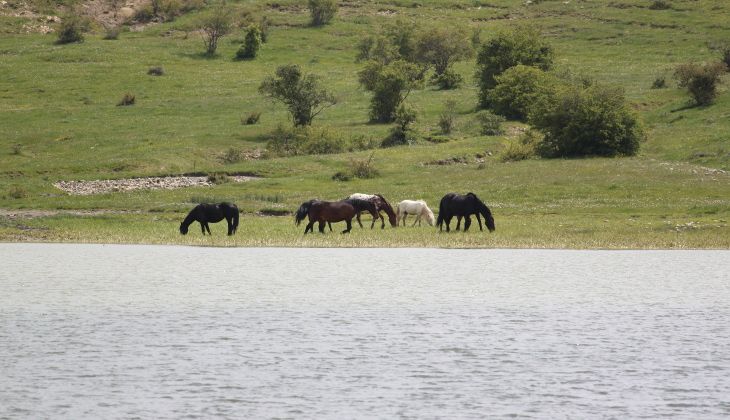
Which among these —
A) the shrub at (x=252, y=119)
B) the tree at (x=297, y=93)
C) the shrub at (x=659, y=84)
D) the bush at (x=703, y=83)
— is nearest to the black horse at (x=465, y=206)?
the tree at (x=297, y=93)

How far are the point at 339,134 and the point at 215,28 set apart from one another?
163 feet

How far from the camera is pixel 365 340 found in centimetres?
1752

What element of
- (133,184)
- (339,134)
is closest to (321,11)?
(339,134)

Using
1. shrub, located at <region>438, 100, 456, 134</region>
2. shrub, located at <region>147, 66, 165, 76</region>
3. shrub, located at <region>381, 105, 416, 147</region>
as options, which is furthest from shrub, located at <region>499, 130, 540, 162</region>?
shrub, located at <region>147, 66, 165, 76</region>

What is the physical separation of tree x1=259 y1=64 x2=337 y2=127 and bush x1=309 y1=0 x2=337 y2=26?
4901 cm

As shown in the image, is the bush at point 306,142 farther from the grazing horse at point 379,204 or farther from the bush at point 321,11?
the bush at point 321,11

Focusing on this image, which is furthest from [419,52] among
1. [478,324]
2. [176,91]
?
[478,324]

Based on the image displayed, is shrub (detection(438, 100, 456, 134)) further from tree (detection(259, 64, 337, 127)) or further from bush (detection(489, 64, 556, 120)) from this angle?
tree (detection(259, 64, 337, 127))

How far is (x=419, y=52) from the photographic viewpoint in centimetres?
10456

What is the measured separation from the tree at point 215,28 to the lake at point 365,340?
284 ft

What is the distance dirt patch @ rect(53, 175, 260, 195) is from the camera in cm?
5502

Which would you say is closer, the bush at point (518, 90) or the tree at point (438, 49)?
the bush at point (518, 90)

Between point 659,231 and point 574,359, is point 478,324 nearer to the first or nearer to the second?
point 574,359

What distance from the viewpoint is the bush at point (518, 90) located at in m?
78.9
